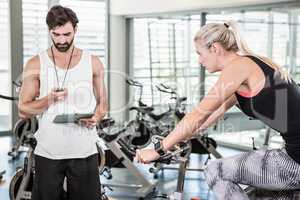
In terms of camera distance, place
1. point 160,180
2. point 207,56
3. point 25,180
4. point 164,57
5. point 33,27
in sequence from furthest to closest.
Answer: point 164,57 < point 33,27 < point 160,180 < point 25,180 < point 207,56

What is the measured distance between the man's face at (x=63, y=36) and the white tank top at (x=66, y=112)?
84 mm

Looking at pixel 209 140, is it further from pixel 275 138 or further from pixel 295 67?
pixel 295 67

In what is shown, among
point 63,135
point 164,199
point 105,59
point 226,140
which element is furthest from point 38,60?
point 105,59

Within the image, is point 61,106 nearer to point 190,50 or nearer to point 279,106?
point 279,106

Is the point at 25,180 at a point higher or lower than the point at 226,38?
lower

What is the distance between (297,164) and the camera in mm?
1680

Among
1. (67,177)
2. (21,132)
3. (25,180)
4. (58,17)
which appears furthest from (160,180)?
(58,17)

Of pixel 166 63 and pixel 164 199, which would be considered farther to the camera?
pixel 166 63

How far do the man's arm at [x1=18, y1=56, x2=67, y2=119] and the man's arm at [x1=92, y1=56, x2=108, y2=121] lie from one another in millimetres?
220


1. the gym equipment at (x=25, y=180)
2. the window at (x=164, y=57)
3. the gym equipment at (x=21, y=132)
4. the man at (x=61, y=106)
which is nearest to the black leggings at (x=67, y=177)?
the man at (x=61, y=106)

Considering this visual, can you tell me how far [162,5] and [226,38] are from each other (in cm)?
478

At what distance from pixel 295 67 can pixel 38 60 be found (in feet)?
12.9

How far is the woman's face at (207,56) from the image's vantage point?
1713mm

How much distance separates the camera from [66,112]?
6.94 ft
